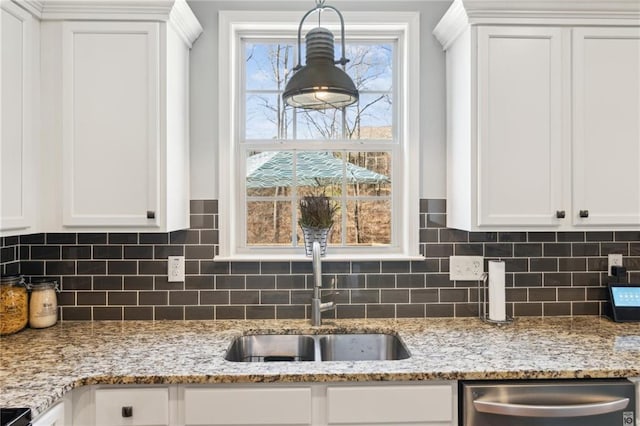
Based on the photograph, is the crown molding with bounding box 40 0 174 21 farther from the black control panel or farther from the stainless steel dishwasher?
the black control panel

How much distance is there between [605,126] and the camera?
190cm

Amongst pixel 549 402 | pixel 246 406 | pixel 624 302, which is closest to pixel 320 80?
pixel 246 406

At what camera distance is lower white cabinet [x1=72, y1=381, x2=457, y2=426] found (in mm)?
1491

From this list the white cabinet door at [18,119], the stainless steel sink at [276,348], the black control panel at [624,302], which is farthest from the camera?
the black control panel at [624,302]

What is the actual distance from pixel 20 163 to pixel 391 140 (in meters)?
1.72

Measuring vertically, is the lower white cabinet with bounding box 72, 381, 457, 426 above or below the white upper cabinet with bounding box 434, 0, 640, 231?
below

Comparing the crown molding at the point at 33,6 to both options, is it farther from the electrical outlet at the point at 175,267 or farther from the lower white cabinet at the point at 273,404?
the lower white cabinet at the point at 273,404

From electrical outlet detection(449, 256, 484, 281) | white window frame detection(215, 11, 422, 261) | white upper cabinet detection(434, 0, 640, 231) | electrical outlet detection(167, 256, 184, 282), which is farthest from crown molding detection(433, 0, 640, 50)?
electrical outlet detection(167, 256, 184, 282)

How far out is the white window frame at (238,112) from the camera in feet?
7.09

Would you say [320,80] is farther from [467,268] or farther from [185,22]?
[467,268]

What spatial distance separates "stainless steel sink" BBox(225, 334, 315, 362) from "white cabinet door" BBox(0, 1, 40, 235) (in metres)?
1.05

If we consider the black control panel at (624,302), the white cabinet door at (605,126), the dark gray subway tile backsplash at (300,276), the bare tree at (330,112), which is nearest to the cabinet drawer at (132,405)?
the dark gray subway tile backsplash at (300,276)

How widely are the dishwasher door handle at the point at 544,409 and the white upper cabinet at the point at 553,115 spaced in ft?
2.41

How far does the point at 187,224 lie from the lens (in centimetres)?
214
